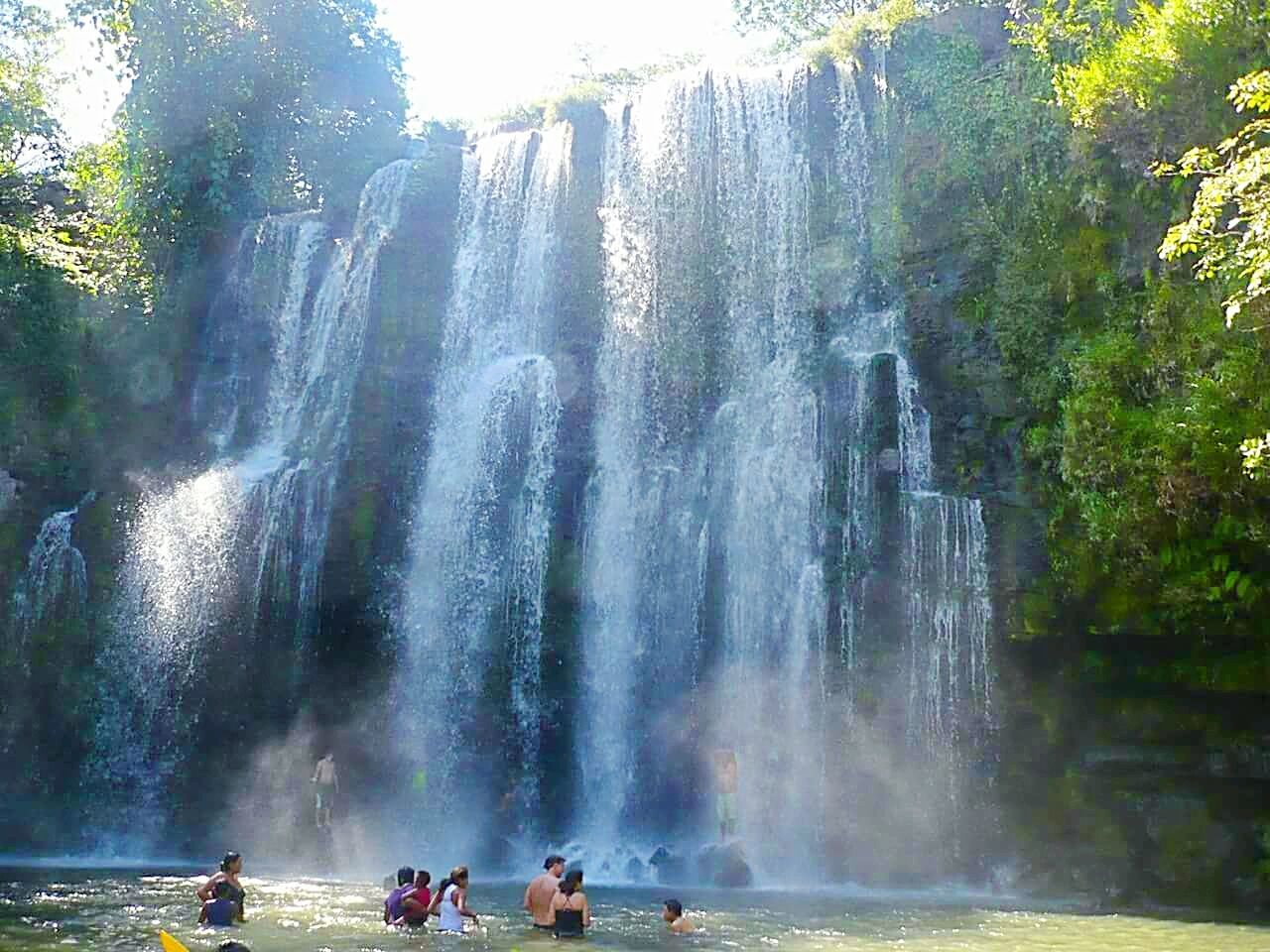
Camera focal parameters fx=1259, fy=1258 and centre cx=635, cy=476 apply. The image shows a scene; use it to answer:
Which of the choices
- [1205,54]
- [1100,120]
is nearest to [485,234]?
[1100,120]

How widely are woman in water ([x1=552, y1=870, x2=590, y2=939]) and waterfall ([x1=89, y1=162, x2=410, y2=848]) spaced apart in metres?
11.2

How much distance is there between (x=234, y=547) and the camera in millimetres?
23328

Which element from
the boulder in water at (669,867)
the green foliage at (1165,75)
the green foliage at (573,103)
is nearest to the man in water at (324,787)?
the boulder in water at (669,867)

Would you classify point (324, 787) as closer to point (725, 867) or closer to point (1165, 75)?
point (725, 867)

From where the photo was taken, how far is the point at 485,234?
27094mm

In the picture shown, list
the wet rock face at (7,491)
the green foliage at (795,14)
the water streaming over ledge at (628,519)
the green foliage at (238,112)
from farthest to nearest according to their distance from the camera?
the green foliage at (795,14)
the green foliage at (238,112)
the wet rock face at (7,491)
the water streaming over ledge at (628,519)

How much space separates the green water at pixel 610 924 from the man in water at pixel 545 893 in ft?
0.77

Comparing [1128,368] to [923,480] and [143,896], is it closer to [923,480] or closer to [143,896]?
[923,480]

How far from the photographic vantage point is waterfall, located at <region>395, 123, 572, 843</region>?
21.7 m

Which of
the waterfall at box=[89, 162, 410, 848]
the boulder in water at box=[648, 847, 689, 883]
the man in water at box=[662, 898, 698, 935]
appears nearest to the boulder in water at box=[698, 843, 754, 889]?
the boulder in water at box=[648, 847, 689, 883]

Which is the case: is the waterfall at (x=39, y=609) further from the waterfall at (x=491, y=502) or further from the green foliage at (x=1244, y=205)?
the green foliage at (x=1244, y=205)

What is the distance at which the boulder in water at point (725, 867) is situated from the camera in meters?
18.0

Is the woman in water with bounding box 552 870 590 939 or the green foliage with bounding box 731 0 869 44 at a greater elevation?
the green foliage with bounding box 731 0 869 44

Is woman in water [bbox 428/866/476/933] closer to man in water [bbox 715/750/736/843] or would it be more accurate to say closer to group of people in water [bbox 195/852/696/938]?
group of people in water [bbox 195/852/696/938]
